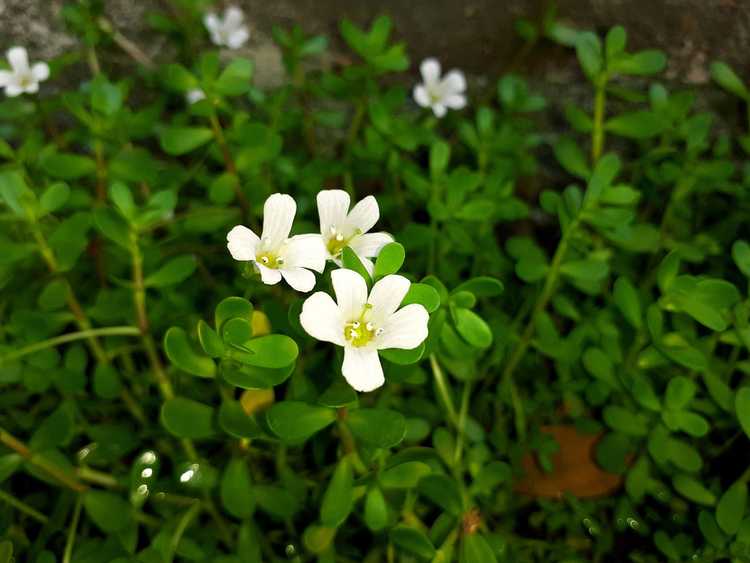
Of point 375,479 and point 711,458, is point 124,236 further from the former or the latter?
point 711,458

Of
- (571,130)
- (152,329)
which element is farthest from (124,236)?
(571,130)

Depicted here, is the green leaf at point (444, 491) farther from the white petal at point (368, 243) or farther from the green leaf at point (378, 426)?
the white petal at point (368, 243)

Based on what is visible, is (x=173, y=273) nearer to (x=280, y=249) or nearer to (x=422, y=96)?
(x=280, y=249)

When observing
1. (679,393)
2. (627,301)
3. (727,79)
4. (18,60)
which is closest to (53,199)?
(18,60)

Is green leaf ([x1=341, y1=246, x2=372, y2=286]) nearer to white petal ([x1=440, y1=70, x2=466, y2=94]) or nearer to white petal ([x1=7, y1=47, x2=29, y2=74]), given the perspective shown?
white petal ([x1=440, y1=70, x2=466, y2=94])

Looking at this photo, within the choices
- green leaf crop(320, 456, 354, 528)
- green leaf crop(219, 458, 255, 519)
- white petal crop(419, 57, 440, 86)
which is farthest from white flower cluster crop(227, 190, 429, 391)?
white petal crop(419, 57, 440, 86)

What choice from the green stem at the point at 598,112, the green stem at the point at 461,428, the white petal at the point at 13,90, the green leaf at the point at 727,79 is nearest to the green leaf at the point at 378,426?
the green stem at the point at 461,428
